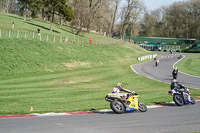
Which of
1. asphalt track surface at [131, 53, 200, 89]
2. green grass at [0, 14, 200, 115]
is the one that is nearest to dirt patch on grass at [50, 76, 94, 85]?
green grass at [0, 14, 200, 115]

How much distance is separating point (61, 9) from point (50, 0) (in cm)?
482

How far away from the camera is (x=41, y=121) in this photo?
11.2 metres

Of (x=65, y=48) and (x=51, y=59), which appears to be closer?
(x=51, y=59)

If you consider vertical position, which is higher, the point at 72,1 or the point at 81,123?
the point at 72,1

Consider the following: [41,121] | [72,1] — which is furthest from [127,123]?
[72,1]

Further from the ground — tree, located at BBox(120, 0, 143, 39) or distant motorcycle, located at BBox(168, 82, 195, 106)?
tree, located at BBox(120, 0, 143, 39)

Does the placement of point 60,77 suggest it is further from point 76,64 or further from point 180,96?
point 180,96

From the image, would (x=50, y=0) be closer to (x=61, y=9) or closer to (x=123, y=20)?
(x=61, y=9)

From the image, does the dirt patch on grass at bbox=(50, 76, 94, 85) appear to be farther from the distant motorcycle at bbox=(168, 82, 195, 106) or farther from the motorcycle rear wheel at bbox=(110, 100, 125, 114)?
the motorcycle rear wheel at bbox=(110, 100, 125, 114)

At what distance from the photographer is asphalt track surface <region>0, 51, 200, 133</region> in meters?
9.95

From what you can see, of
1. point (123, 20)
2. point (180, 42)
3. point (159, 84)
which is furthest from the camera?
point (180, 42)

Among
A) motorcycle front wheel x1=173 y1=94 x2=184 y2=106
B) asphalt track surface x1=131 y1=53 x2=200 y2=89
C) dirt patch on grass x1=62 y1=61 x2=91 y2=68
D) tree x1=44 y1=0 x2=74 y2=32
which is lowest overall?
asphalt track surface x1=131 y1=53 x2=200 y2=89

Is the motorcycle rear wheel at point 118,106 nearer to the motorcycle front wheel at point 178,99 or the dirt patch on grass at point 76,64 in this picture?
the motorcycle front wheel at point 178,99

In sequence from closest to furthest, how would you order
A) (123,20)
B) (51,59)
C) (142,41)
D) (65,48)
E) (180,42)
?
1. (51,59)
2. (65,48)
3. (123,20)
4. (180,42)
5. (142,41)
